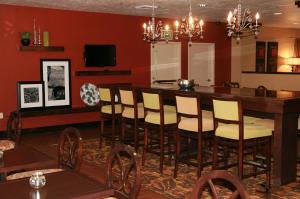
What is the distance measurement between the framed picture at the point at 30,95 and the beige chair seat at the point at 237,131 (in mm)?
4753

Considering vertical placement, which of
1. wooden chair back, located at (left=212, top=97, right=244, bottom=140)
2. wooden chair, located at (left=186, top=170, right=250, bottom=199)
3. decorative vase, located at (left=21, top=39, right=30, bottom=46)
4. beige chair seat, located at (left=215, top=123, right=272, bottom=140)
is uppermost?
decorative vase, located at (left=21, top=39, right=30, bottom=46)

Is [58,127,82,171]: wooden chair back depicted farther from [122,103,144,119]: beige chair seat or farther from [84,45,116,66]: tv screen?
[84,45,116,66]: tv screen

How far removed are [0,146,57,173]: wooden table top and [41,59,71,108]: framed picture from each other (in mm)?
4940

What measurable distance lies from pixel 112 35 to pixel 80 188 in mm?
7097

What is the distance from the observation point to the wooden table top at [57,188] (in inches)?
88.4

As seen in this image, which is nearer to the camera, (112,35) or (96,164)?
(96,164)

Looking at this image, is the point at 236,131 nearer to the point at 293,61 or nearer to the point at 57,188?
the point at 57,188

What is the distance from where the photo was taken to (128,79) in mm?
9469

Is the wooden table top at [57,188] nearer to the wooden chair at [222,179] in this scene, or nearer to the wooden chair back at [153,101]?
the wooden chair at [222,179]

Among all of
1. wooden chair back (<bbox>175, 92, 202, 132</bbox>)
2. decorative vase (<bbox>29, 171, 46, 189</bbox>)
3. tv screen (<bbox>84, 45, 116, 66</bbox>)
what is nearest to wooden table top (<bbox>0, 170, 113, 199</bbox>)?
decorative vase (<bbox>29, 171, 46, 189</bbox>)

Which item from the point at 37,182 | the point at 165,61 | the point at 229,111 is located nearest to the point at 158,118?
the point at 229,111

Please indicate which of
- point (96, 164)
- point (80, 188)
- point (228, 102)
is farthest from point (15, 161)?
point (96, 164)

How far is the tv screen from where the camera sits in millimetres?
8719

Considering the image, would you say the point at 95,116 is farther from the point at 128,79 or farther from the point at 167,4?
the point at 167,4
